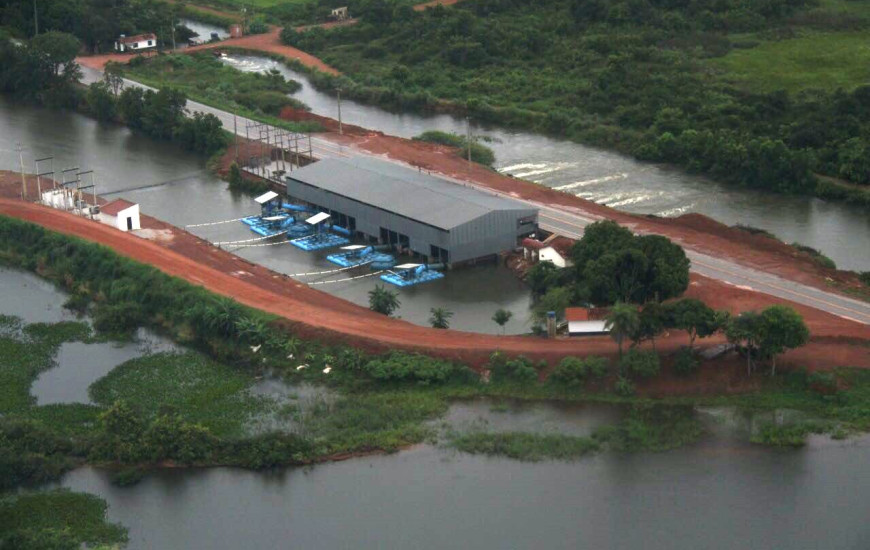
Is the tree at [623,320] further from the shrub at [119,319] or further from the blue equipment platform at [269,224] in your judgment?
the blue equipment platform at [269,224]

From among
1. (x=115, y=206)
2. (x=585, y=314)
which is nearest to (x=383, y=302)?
(x=585, y=314)

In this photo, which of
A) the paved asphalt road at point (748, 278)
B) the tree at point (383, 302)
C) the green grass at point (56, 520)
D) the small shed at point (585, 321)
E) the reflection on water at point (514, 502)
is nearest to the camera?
the reflection on water at point (514, 502)

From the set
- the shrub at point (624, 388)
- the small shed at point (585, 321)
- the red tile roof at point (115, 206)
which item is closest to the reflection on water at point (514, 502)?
the shrub at point (624, 388)

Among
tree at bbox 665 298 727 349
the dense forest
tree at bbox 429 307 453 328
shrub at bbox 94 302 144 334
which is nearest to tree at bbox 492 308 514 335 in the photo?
tree at bbox 429 307 453 328

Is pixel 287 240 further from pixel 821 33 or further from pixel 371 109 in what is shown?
pixel 821 33

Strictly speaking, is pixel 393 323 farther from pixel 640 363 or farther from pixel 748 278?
pixel 748 278

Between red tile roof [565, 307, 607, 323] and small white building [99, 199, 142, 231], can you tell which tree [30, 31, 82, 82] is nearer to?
small white building [99, 199, 142, 231]
